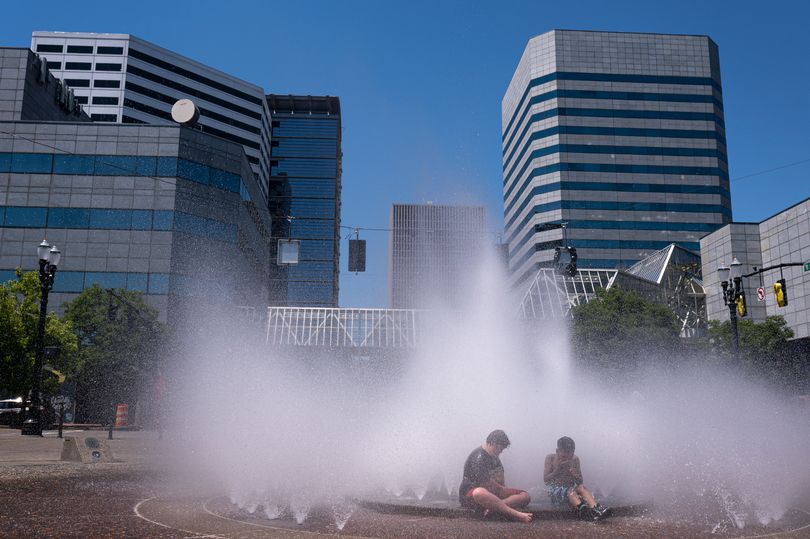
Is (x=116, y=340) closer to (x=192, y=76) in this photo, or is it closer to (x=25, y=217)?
(x=25, y=217)

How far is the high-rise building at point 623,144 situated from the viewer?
98.8 metres

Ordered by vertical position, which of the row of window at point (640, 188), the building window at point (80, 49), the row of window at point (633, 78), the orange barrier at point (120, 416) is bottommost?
the orange barrier at point (120, 416)

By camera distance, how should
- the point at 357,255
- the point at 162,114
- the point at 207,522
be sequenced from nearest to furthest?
the point at 207,522
the point at 357,255
the point at 162,114

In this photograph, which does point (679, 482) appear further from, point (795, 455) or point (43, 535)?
point (43, 535)

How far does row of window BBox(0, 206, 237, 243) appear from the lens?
155 feet

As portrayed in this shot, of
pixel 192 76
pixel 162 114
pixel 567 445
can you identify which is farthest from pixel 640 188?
pixel 567 445

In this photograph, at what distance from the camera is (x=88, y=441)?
16.9 m

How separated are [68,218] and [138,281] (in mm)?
7088

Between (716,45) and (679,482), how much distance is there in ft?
369

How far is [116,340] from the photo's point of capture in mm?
41125

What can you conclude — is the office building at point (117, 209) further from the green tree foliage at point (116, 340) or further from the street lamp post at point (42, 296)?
the street lamp post at point (42, 296)

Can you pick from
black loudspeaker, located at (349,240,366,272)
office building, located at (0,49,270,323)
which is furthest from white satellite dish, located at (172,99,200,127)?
black loudspeaker, located at (349,240,366,272)

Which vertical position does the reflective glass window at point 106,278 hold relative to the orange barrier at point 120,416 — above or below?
above

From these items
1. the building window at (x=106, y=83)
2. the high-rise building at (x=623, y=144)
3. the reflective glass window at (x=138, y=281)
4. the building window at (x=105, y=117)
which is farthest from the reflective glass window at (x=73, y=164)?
the high-rise building at (x=623, y=144)
